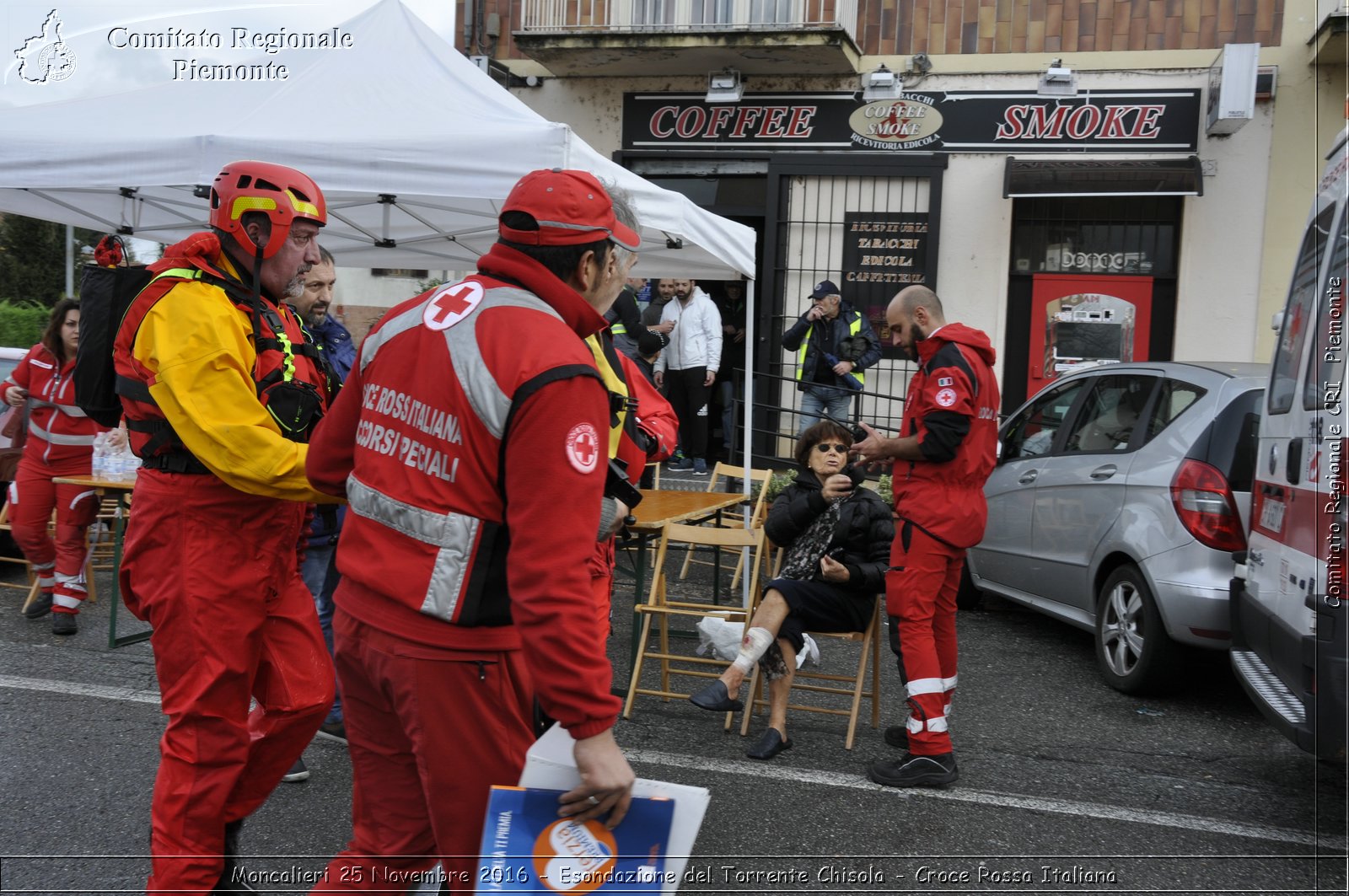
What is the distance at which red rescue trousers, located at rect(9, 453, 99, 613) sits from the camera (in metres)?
6.30

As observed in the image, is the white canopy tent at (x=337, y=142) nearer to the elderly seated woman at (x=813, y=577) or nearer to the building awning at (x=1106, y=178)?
the elderly seated woman at (x=813, y=577)

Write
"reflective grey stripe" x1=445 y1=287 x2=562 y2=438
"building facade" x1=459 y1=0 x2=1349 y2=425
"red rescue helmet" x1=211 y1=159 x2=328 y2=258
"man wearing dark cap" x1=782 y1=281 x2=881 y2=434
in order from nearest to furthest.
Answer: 1. "reflective grey stripe" x1=445 y1=287 x2=562 y2=438
2. "red rescue helmet" x1=211 y1=159 x2=328 y2=258
3. "man wearing dark cap" x1=782 y1=281 x2=881 y2=434
4. "building facade" x1=459 y1=0 x2=1349 y2=425

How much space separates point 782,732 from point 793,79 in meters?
9.28

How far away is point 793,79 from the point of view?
12.4m

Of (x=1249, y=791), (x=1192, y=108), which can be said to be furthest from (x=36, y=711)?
(x=1192, y=108)

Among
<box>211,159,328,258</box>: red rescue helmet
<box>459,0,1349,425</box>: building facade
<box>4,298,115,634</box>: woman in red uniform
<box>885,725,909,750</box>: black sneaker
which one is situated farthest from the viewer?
<box>459,0,1349,425</box>: building facade

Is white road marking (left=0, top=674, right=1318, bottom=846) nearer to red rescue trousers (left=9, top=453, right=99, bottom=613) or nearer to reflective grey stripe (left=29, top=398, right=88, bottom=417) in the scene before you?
red rescue trousers (left=9, top=453, right=99, bottom=613)

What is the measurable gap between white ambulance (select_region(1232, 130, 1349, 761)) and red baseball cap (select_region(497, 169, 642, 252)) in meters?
2.46

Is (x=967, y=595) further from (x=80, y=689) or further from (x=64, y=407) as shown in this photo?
(x=64, y=407)

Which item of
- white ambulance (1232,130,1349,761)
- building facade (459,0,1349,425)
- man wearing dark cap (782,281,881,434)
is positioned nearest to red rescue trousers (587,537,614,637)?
white ambulance (1232,130,1349,761)

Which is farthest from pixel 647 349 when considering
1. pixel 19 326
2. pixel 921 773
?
pixel 19 326

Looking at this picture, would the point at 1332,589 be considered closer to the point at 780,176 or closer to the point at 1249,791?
the point at 1249,791

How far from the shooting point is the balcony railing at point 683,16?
11.6m

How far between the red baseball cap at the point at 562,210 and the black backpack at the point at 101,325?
147 centimetres
